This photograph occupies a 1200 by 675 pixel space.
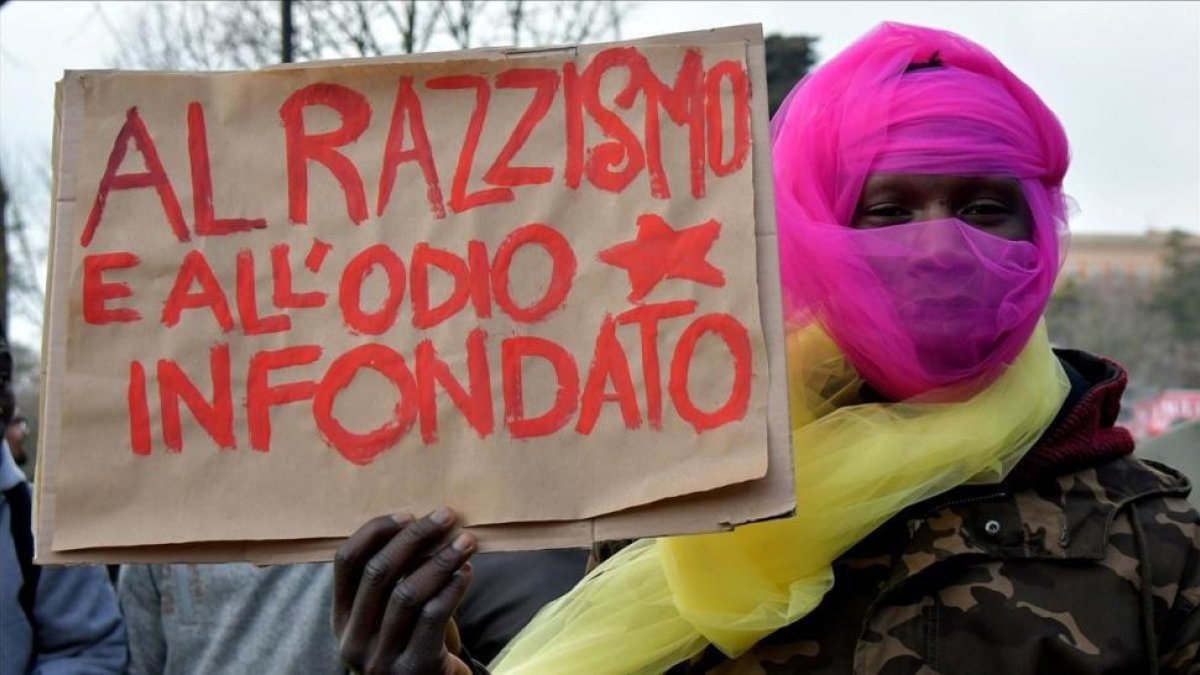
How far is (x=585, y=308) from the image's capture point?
1.78 meters

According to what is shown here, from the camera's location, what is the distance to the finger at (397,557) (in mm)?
1720

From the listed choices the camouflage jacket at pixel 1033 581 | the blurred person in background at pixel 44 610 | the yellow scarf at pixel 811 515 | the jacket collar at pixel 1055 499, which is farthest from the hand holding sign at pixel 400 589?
the blurred person in background at pixel 44 610

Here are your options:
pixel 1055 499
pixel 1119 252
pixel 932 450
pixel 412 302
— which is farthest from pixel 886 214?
pixel 1119 252

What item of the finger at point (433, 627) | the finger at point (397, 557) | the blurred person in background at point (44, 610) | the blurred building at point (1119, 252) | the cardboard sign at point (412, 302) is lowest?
the blurred person in background at point (44, 610)

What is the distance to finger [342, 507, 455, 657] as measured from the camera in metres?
1.72

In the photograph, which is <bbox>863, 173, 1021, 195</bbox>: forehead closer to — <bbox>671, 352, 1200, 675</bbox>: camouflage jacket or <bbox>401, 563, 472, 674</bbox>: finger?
<bbox>671, 352, 1200, 675</bbox>: camouflage jacket

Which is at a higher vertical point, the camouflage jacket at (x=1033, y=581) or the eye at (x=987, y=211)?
the eye at (x=987, y=211)

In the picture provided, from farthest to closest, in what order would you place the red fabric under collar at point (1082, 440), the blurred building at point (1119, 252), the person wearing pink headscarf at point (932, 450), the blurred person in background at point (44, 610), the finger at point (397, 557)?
1. the blurred building at point (1119, 252)
2. the blurred person in background at point (44, 610)
3. the red fabric under collar at point (1082, 440)
4. the person wearing pink headscarf at point (932, 450)
5. the finger at point (397, 557)

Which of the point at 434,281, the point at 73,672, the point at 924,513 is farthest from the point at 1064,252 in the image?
the point at 73,672

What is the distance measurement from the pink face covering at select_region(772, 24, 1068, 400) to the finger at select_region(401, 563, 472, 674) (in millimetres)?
650

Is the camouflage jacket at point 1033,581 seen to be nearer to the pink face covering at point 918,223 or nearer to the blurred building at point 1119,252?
the pink face covering at point 918,223

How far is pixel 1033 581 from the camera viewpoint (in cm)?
190

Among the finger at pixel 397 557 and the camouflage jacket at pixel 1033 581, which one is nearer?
the finger at pixel 397 557

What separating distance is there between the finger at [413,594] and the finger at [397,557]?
0.01 metres
